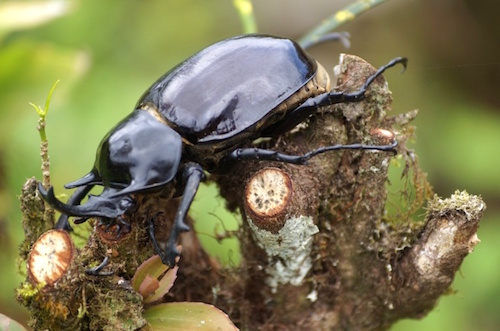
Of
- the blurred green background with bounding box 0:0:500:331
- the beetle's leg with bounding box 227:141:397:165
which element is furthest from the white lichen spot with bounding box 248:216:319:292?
the blurred green background with bounding box 0:0:500:331

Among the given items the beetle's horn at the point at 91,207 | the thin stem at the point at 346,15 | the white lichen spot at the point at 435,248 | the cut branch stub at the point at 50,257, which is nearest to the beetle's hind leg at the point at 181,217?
the beetle's horn at the point at 91,207

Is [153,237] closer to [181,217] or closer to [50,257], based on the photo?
[181,217]

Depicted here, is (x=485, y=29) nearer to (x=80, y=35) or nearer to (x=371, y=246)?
(x=80, y=35)

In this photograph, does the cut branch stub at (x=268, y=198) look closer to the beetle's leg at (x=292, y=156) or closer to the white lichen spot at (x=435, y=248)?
the beetle's leg at (x=292, y=156)

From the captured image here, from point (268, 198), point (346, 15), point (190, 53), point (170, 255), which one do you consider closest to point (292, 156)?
point (268, 198)

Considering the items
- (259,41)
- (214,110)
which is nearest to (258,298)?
(214,110)

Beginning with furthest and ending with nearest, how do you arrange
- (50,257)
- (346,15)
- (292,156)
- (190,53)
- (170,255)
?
1. (190,53)
2. (346,15)
3. (292,156)
4. (170,255)
5. (50,257)
